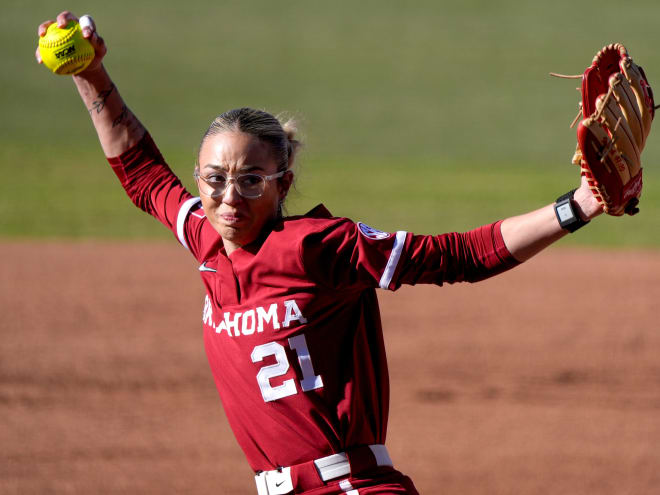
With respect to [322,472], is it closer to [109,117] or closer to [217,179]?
[217,179]

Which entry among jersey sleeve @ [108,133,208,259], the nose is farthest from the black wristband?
jersey sleeve @ [108,133,208,259]

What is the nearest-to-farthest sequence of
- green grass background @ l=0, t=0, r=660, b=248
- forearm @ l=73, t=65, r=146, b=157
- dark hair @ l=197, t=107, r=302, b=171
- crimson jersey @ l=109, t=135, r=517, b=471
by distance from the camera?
crimson jersey @ l=109, t=135, r=517, b=471
dark hair @ l=197, t=107, r=302, b=171
forearm @ l=73, t=65, r=146, b=157
green grass background @ l=0, t=0, r=660, b=248

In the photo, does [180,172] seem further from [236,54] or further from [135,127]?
[135,127]

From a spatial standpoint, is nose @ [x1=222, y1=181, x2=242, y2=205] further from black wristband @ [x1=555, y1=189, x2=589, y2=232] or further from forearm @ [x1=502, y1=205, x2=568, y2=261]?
black wristband @ [x1=555, y1=189, x2=589, y2=232]

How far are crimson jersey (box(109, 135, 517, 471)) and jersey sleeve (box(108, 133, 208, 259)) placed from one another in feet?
1.52

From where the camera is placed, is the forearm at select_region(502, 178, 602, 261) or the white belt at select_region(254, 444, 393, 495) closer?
the forearm at select_region(502, 178, 602, 261)

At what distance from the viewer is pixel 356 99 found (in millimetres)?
22203

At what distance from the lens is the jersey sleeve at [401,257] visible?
2266 mm

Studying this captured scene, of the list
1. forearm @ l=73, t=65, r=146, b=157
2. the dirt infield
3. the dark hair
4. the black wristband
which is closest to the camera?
the black wristband

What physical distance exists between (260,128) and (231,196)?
22 centimetres

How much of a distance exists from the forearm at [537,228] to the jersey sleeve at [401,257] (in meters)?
0.02

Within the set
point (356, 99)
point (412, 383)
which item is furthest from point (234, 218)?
point (356, 99)

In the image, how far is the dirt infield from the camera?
4.98 meters

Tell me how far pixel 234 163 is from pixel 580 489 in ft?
10.3
